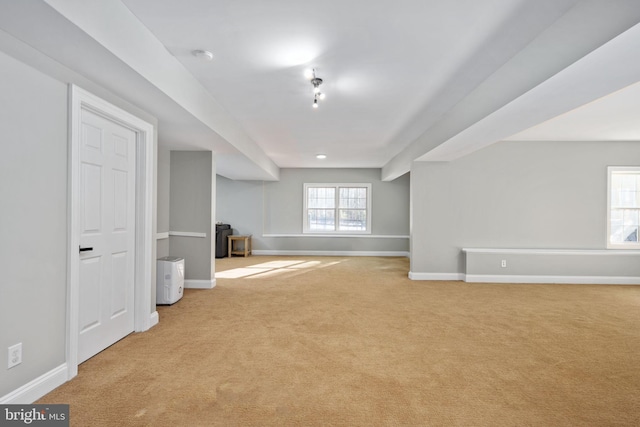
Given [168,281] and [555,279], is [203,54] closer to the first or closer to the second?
[168,281]

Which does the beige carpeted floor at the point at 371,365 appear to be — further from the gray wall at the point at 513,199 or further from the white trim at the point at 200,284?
the gray wall at the point at 513,199

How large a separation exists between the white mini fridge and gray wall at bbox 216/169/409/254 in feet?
16.9

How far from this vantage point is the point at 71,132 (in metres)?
2.39

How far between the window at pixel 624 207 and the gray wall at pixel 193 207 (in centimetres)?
684

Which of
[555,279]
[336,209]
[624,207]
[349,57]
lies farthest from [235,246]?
[624,207]

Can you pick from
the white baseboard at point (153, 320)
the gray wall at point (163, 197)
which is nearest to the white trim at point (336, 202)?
the gray wall at point (163, 197)

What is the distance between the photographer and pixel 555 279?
5809 mm

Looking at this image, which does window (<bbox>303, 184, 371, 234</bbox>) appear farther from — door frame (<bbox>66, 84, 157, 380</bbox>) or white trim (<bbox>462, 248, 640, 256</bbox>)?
door frame (<bbox>66, 84, 157, 380</bbox>)

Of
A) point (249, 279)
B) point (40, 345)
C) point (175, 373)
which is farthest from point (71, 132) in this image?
point (249, 279)

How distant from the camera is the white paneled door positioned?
2688 millimetres

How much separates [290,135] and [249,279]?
261cm

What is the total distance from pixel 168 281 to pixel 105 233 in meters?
1.65

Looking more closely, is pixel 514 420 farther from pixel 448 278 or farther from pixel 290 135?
pixel 290 135

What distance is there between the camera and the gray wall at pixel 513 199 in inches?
235
